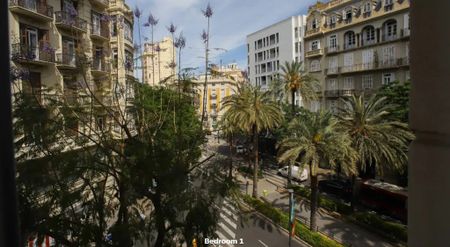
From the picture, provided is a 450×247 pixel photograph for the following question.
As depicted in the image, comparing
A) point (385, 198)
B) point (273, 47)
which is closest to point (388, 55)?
point (385, 198)

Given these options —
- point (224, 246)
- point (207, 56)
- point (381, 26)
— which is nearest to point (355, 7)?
point (381, 26)

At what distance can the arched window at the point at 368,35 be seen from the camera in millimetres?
29955

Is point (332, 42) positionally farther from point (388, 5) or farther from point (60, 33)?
point (60, 33)

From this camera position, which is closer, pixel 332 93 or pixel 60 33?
pixel 60 33

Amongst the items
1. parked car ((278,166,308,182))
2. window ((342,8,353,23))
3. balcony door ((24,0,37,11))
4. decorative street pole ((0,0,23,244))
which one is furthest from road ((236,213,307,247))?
window ((342,8,353,23))

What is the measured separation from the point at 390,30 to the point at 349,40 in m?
4.43

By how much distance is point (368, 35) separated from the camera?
30.5m

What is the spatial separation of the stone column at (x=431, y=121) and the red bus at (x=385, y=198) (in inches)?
681

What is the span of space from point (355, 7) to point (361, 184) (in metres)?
19.9

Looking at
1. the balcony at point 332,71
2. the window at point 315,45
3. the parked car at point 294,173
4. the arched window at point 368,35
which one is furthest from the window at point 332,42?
the parked car at point 294,173

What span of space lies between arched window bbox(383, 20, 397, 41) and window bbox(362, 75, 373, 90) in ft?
12.0

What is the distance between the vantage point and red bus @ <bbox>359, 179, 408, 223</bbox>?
17.2 metres

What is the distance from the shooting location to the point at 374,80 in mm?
29688

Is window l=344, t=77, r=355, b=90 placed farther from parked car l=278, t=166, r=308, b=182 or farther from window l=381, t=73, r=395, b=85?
parked car l=278, t=166, r=308, b=182
